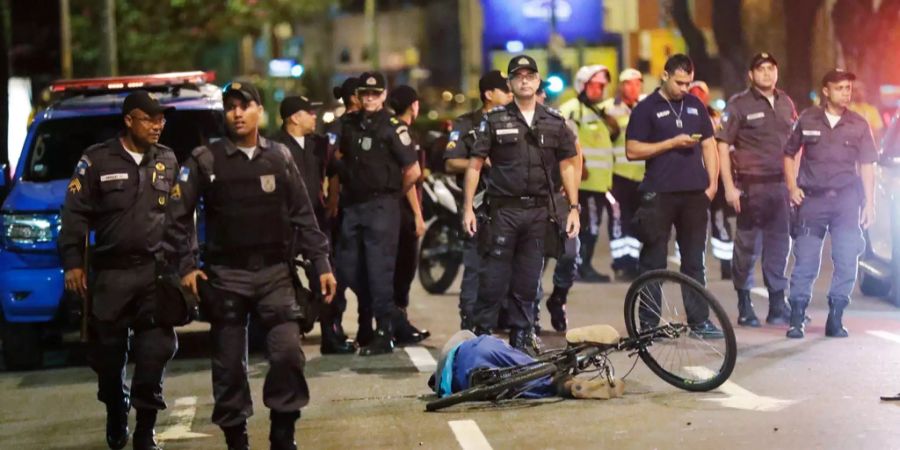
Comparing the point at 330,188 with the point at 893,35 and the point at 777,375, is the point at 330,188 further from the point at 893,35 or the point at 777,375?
the point at 893,35

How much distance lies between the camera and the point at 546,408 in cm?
977

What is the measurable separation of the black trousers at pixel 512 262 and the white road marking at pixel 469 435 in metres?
1.95

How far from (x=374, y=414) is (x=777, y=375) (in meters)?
2.47

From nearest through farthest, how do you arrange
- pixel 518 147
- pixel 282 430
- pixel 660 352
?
pixel 282 430, pixel 660 352, pixel 518 147

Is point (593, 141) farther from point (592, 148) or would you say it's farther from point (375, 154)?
point (375, 154)

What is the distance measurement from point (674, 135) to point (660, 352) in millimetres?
2341

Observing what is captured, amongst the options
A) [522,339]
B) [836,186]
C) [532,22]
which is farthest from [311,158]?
[532,22]

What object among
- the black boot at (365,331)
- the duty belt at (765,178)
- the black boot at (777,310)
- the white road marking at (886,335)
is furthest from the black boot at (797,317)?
the black boot at (365,331)

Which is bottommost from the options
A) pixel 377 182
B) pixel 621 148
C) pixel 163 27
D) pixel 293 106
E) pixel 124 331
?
pixel 124 331

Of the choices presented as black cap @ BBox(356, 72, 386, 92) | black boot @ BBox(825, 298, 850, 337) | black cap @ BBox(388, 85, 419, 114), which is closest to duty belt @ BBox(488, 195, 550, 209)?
black cap @ BBox(356, 72, 386, 92)

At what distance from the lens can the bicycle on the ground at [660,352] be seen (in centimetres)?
985

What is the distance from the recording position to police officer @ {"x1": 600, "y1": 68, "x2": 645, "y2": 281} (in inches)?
669

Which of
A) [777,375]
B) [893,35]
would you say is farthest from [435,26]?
[777,375]

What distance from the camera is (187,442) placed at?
938 cm
